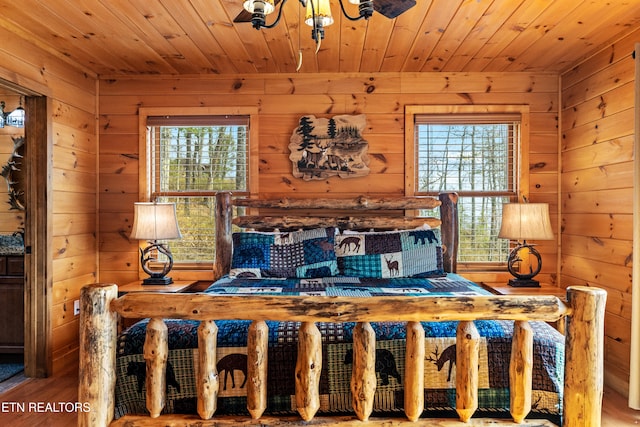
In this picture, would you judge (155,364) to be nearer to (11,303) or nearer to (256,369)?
(256,369)

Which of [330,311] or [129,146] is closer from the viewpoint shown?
[330,311]

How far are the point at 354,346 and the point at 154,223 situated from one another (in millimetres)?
2158

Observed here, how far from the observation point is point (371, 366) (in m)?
1.50

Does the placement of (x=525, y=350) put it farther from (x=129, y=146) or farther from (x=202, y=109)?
(x=129, y=146)

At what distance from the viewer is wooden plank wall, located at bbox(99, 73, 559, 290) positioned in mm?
3461

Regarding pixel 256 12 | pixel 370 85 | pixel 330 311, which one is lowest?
pixel 330 311

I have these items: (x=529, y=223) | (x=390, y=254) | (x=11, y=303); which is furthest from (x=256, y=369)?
(x=11, y=303)

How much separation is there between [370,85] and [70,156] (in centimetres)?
251

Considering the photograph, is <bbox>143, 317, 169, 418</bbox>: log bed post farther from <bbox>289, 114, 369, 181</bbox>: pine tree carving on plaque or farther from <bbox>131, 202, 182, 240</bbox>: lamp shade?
<bbox>289, 114, 369, 181</bbox>: pine tree carving on plaque

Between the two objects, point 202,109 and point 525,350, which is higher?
point 202,109

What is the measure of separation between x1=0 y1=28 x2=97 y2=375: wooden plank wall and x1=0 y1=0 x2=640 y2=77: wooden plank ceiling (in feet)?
0.45

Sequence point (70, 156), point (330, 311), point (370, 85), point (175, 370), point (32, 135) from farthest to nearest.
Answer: point (370, 85) < point (70, 156) < point (32, 135) < point (175, 370) < point (330, 311)

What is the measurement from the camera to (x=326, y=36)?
2783mm

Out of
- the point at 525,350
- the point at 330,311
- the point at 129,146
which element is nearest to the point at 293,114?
the point at 129,146
